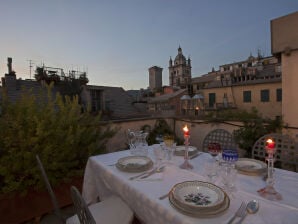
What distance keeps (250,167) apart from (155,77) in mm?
24784

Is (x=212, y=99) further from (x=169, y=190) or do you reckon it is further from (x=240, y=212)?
(x=240, y=212)

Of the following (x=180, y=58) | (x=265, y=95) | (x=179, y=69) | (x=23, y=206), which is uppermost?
(x=180, y=58)

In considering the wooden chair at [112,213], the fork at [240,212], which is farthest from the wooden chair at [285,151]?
the wooden chair at [112,213]

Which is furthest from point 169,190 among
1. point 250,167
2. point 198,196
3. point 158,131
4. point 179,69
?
point 179,69

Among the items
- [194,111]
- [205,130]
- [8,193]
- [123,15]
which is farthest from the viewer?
[194,111]

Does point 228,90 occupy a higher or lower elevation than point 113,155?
higher

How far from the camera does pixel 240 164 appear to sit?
1.41 m

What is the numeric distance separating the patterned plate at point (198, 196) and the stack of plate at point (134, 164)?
16.5 inches

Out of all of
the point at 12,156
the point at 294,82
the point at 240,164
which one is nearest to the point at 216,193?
the point at 240,164

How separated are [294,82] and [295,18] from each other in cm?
108

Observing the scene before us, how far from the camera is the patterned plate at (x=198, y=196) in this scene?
833 millimetres

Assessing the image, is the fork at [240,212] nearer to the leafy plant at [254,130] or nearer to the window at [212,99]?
the leafy plant at [254,130]

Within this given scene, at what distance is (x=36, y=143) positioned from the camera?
1775mm

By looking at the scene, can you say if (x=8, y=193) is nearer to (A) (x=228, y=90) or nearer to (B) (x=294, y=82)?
(B) (x=294, y=82)
